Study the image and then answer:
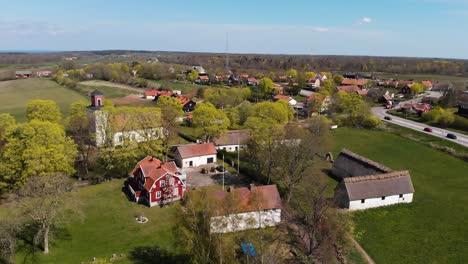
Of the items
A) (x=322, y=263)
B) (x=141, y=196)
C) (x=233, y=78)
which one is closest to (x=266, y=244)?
(x=322, y=263)

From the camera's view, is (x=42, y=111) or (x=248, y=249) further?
(x=42, y=111)

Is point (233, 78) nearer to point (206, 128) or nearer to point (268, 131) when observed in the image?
point (206, 128)

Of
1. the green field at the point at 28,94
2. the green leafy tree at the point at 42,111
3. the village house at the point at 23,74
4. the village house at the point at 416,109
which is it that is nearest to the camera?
the green leafy tree at the point at 42,111

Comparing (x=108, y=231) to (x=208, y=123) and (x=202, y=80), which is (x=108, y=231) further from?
(x=202, y=80)

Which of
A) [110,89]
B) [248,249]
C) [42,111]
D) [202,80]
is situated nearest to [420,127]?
[248,249]

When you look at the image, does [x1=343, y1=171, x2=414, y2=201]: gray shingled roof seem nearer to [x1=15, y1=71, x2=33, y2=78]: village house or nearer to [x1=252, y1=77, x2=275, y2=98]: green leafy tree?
[x1=252, y1=77, x2=275, y2=98]: green leafy tree

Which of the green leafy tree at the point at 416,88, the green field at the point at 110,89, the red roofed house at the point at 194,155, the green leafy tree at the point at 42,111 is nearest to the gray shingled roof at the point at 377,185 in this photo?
the red roofed house at the point at 194,155

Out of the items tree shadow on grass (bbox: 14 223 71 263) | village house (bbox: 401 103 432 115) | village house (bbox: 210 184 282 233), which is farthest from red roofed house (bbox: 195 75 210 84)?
tree shadow on grass (bbox: 14 223 71 263)

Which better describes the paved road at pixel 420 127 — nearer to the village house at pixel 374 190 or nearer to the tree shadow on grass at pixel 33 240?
the village house at pixel 374 190
